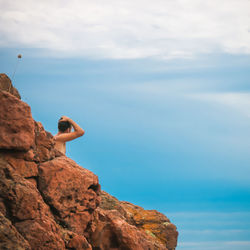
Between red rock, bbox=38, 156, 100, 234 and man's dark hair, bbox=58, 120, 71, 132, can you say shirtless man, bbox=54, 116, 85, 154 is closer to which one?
man's dark hair, bbox=58, 120, 71, 132

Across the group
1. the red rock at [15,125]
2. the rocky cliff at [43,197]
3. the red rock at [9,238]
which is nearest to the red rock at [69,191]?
the rocky cliff at [43,197]

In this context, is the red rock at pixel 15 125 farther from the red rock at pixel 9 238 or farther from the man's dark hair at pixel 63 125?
the man's dark hair at pixel 63 125

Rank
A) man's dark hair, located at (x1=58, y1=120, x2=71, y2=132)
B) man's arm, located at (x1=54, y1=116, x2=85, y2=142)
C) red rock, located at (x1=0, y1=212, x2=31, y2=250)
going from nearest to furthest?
red rock, located at (x1=0, y1=212, x2=31, y2=250)
man's arm, located at (x1=54, y1=116, x2=85, y2=142)
man's dark hair, located at (x1=58, y1=120, x2=71, y2=132)

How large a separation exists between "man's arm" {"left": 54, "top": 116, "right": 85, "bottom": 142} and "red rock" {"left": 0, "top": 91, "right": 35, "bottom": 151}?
352cm

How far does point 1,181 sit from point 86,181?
3356mm

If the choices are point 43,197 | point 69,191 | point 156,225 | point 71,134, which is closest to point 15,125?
point 43,197

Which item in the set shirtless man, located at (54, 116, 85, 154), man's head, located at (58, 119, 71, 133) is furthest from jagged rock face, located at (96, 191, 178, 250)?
man's head, located at (58, 119, 71, 133)

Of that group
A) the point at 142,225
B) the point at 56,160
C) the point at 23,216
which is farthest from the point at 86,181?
the point at 142,225

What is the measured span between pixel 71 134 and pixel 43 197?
4015 millimetres

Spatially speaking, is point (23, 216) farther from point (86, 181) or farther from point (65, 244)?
point (86, 181)

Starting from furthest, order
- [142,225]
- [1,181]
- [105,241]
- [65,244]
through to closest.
→ [142,225] → [105,241] → [65,244] → [1,181]

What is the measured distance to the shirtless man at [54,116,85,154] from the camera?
1586 centimetres

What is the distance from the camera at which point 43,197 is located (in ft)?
40.9

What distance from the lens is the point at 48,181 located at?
12.6 meters
